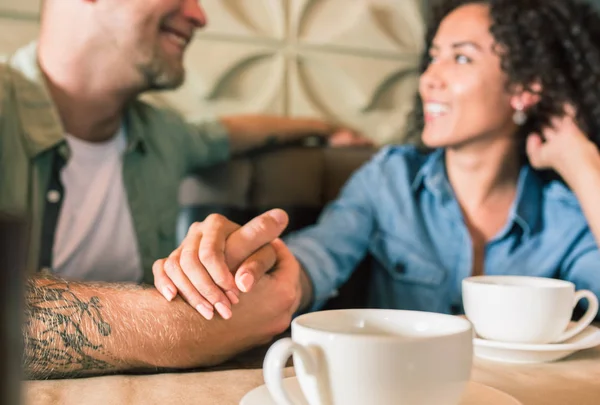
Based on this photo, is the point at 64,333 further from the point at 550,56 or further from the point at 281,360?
the point at 550,56

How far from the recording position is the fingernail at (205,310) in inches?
22.3

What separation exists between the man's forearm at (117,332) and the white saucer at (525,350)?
212 millimetres

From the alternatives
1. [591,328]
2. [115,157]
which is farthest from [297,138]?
[591,328]

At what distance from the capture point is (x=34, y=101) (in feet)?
3.40

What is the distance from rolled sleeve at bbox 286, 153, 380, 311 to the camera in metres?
0.89

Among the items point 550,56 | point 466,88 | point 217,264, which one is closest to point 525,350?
point 217,264

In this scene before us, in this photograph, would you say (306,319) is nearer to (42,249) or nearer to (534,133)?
(42,249)

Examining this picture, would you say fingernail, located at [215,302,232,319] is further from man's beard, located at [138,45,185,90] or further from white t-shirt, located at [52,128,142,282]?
man's beard, located at [138,45,185,90]

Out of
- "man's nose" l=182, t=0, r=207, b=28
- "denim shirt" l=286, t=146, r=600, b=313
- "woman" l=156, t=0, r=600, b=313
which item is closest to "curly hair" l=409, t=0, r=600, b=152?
"woman" l=156, t=0, r=600, b=313

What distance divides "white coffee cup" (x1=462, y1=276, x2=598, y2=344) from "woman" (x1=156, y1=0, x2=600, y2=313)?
411 millimetres

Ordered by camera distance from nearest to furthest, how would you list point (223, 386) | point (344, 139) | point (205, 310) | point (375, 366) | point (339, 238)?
point (375, 366) → point (223, 386) → point (205, 310) → point (339, 238) → point (344, 139)

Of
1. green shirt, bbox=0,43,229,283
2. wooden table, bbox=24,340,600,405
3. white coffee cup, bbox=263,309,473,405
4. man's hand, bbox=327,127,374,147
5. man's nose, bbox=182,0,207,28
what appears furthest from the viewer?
man's hand, bbox=327,127,374,147

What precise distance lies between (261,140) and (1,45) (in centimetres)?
46

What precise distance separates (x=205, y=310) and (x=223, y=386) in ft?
0.38
